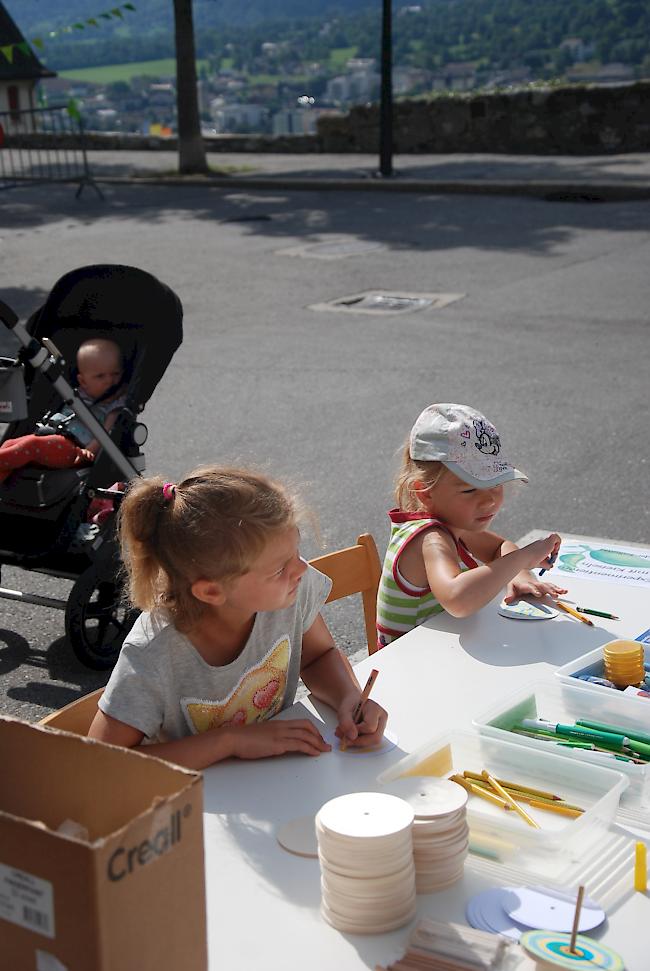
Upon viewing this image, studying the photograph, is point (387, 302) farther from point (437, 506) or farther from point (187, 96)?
point (187, 96)

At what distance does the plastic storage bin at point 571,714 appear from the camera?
1970 millimetres

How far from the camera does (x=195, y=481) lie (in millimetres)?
2303

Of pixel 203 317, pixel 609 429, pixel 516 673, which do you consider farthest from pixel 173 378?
pixel 516 673

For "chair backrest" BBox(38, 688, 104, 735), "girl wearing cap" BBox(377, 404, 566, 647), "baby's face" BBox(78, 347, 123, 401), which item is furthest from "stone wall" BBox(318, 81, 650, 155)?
"chair backrest" BBox(38, 688, 104, 735)

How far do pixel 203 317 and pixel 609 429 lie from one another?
4.52 m

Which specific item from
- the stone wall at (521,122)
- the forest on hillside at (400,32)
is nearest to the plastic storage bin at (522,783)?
the stone wall at (521,122)

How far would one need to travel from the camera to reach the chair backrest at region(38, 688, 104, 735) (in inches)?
87.8

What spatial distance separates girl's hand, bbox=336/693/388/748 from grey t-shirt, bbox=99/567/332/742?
0.21m

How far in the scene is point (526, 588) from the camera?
2.92m

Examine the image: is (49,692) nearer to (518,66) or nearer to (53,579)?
(53,579)

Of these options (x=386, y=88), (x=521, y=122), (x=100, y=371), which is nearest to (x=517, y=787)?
(x=100, y=371)

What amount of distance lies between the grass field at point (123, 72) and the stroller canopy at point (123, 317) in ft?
136

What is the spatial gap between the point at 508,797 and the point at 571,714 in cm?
39

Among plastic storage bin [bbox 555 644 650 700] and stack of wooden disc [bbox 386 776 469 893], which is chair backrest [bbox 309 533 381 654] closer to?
plastic storage bin [bbox 555 644 650 700]
